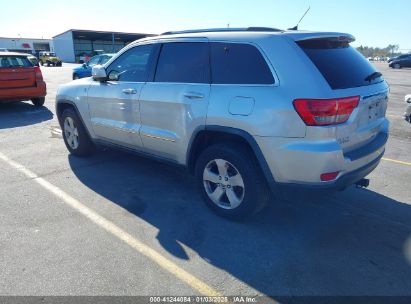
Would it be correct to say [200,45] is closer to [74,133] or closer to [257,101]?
[257,101]

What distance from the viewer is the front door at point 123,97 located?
4141 mm

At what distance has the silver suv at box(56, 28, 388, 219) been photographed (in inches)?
110

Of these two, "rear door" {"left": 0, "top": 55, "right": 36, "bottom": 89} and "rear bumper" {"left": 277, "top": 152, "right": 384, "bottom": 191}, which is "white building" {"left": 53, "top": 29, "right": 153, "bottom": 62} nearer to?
"rear door" {"left": 0, "top": 55, "right": 36, "bottom": 89}

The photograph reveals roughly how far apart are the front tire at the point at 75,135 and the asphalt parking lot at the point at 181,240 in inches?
23.6

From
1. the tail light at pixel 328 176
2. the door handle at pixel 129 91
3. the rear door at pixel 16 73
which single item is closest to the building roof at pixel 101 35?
the rear door at pixel 16 73

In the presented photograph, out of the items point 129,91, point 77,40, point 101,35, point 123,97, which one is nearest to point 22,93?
point 123,97

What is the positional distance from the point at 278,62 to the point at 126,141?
2451 mm

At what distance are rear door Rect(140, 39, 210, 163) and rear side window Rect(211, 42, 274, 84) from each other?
0.42 ft

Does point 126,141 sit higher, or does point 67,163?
point 126,141

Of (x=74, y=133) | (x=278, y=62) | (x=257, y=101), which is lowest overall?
(x=74, y=133)

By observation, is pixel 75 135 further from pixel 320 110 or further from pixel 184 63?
pixel 320 110

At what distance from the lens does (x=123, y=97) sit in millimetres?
4289

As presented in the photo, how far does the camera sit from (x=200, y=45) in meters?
3.58

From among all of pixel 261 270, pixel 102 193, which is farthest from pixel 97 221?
pixel 261 270
